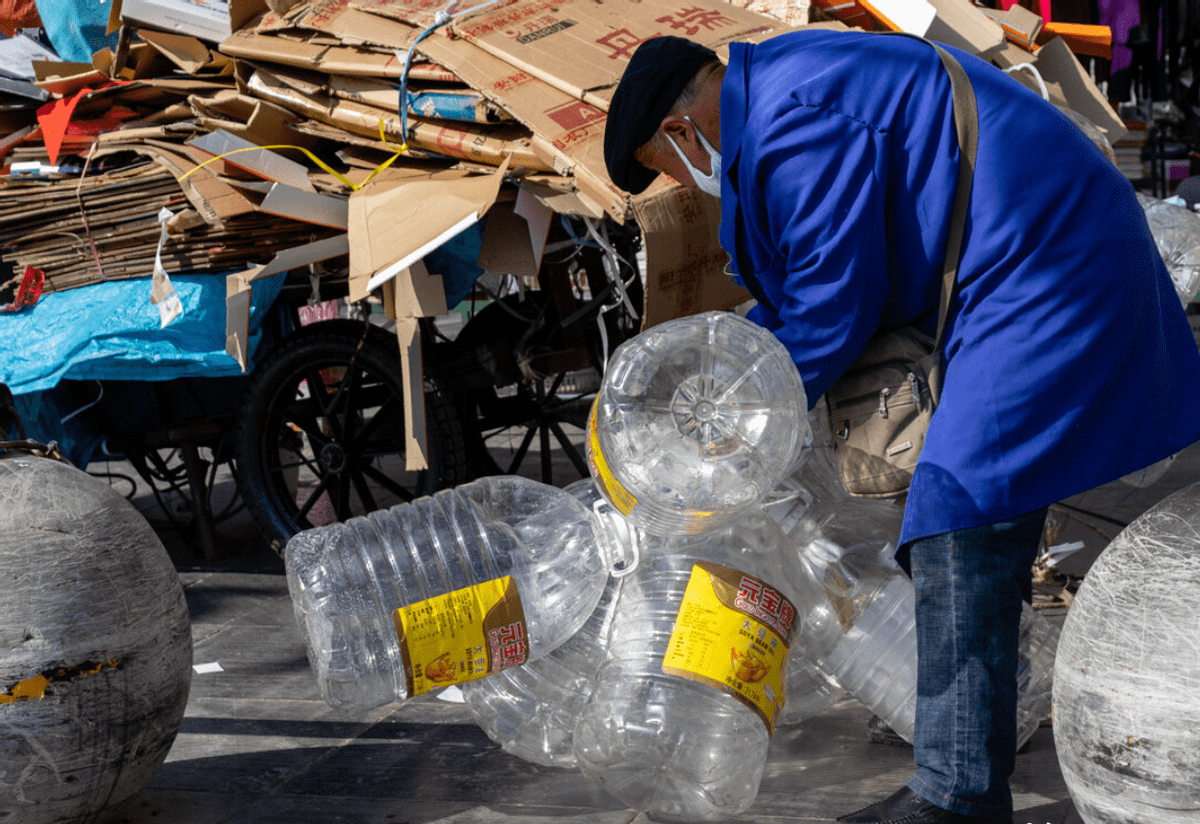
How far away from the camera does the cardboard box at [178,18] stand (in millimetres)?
5367

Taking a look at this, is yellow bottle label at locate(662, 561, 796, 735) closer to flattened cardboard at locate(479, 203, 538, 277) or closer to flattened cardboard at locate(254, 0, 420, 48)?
flattened cardboard at locate(479, 203, 538, 277)

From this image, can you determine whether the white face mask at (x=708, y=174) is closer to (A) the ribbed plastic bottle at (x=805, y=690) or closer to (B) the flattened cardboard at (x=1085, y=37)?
(A) the ribbed plastic bottle at (x=805, y=690)

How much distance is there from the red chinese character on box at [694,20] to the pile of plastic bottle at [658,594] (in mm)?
1750

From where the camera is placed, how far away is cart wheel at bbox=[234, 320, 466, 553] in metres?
4.99

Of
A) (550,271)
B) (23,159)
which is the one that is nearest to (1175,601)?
(550,271)

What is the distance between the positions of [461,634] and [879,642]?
3.85 ft

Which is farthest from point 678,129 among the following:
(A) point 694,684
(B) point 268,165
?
(B) point 268,165

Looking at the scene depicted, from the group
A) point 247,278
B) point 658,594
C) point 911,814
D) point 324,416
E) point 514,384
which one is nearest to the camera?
point 911,814

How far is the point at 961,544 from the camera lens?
2479mm

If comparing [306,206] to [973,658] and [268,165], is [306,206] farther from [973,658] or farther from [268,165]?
[973,658]

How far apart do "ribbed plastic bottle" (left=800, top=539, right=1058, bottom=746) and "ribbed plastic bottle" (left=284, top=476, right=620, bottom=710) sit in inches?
24.5

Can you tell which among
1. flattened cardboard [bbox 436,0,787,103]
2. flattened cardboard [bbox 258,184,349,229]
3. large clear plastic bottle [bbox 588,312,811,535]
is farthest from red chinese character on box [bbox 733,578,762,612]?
flattened cardboard [bbox 258,184,349,229]

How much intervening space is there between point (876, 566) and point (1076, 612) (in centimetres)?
103

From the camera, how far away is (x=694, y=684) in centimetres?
286
